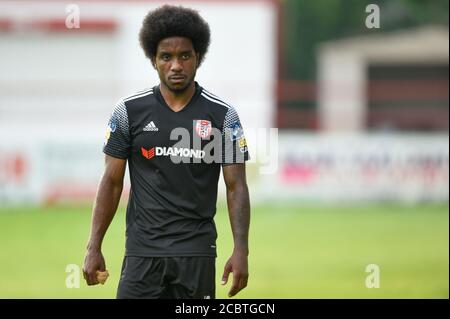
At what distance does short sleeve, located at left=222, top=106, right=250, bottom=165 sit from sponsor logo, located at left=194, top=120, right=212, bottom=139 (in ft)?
0.34

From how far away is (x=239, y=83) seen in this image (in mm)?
29922

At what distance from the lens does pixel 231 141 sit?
642 cm

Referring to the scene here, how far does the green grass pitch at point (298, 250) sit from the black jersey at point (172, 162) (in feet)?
14.3

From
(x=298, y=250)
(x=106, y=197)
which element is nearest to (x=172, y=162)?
(x=106, y=197)

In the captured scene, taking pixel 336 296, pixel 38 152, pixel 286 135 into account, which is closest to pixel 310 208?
pixel 286 135

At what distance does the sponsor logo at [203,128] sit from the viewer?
20.8ft

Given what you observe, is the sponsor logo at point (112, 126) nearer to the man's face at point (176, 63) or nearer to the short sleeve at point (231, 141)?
the man's face at point (176, 63)

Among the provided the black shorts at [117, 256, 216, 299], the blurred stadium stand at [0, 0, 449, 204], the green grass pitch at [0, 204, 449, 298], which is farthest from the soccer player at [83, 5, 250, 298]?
the blurred stadium stand at [0, 0, 449, 204]

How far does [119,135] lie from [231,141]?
27.1 inches

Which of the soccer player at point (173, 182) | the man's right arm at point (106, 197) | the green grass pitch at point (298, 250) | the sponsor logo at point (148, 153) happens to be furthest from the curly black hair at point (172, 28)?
the green grass pitch at point (298, 250)

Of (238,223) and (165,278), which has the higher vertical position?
(238,223)

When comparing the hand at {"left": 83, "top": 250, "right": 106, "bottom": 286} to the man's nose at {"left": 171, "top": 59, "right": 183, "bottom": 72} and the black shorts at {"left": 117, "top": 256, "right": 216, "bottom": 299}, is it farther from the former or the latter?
the man's nose at {"left": 171, "top": 59, "right": 183, "bottom": 72}

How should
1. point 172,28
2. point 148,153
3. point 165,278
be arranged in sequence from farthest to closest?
point 172,28 < point 148,153 < point 165,278

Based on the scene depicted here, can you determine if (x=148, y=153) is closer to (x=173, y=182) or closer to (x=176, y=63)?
(x=173, y=182)
